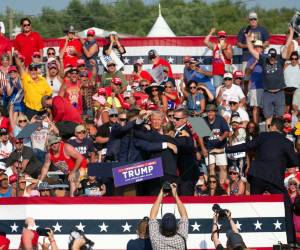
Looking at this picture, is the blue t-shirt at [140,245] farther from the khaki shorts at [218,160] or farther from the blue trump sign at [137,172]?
the khaki shorts at [218,160]

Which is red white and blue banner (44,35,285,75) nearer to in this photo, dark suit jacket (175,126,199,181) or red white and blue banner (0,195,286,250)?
dark suit jacket (175,126,199,181)

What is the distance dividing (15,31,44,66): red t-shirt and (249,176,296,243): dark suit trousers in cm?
954

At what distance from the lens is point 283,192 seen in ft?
54.7

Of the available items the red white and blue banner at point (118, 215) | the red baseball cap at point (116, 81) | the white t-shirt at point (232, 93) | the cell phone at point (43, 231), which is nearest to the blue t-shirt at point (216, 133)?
the white t-shirt at point (232, 93)

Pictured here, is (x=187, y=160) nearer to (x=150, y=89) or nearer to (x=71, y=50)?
(x=150, y=89)

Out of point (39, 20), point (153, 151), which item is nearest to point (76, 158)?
A: point (153, 151)

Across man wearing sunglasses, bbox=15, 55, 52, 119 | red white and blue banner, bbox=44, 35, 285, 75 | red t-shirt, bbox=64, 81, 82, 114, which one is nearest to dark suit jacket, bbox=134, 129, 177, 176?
man wearing sunglasses, bbox=15, 55, 52, 119

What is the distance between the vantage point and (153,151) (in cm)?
1680

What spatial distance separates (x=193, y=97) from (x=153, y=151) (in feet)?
21.0

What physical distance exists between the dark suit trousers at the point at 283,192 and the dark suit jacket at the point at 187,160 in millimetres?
827

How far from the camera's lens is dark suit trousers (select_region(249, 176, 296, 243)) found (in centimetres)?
1633

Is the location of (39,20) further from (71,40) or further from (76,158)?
(76,158)

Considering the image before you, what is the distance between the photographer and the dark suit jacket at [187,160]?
16953mm

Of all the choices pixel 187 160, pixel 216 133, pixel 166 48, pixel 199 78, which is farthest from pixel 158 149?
pixel 166 48
